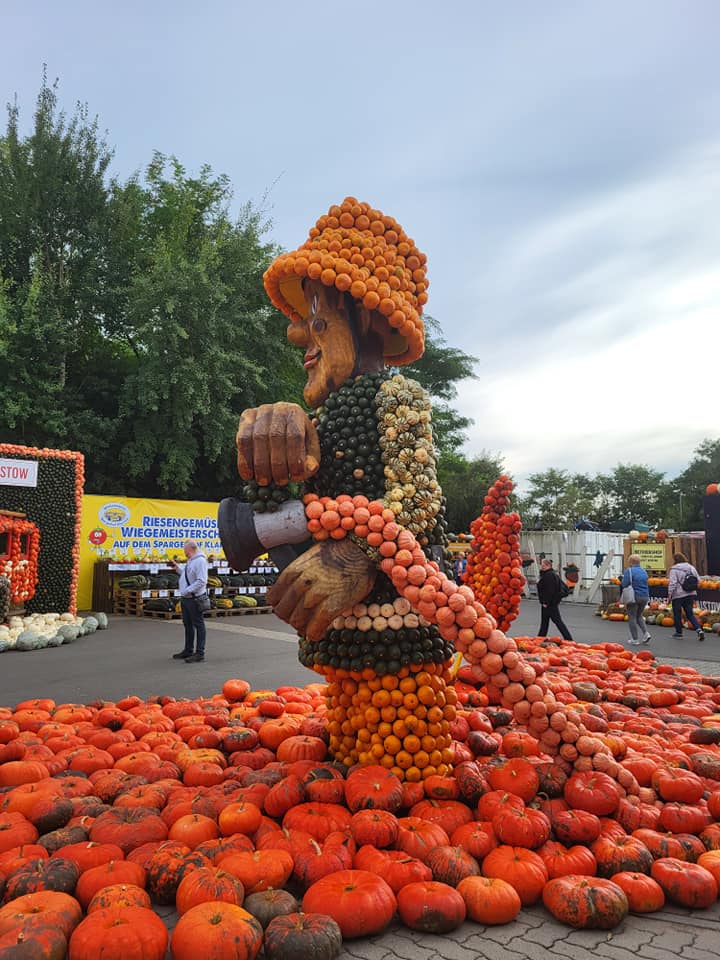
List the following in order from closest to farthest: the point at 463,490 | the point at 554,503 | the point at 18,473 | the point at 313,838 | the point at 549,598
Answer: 1. the point at 313,838
2. the point at 549,598
3. the point at 18,473
4. the point at 463,490
5. the point at 554,503

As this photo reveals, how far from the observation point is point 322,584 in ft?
11.2

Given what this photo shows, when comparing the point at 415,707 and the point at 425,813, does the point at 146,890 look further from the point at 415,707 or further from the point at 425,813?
the point at 415,707

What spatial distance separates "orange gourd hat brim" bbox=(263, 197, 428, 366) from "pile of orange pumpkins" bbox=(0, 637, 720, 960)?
2373 millimetres

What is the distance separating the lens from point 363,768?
3438mm

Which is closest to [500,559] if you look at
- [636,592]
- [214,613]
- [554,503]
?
[636,592]

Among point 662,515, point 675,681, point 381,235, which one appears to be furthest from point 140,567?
point 662,515

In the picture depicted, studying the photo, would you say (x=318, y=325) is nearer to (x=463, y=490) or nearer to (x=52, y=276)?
(x=52, y=276)

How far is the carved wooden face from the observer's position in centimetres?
398

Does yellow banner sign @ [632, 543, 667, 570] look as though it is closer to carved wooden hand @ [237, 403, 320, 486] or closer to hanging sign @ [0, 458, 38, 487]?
hanging sign @ [0, 458, 38, 487]

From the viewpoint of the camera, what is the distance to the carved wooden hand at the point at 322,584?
3.43m

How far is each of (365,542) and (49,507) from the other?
1090cm

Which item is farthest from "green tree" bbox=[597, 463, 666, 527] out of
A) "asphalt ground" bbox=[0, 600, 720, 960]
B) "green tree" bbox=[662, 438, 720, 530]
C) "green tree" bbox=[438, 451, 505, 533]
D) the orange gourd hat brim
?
the orange gourd hat brim

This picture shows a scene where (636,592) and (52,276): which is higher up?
(52,276)

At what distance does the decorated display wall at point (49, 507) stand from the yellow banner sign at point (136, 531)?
208cm
